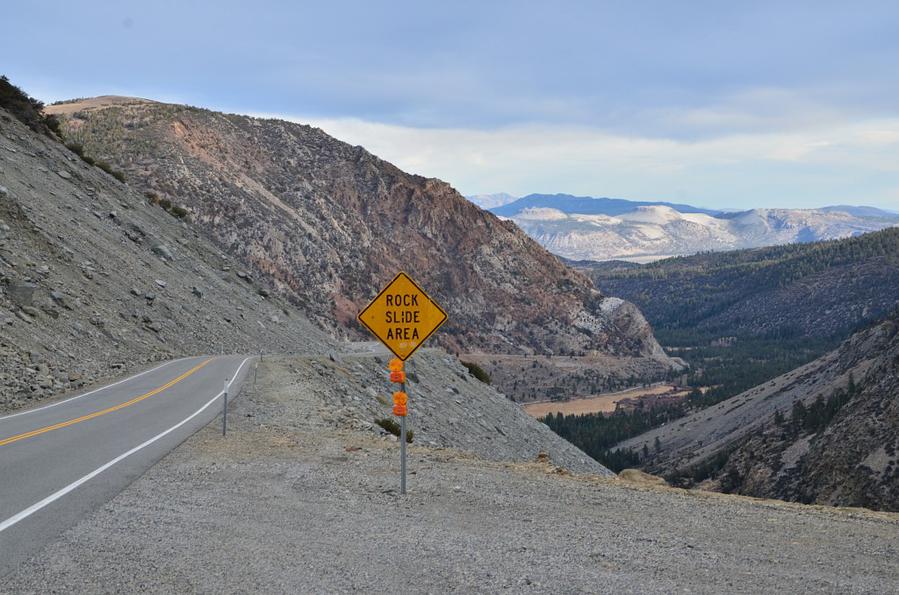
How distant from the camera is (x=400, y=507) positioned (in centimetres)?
965

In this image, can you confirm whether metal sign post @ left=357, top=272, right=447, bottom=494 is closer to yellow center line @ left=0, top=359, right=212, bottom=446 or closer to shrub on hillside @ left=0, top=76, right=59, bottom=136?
yellow center line @ left=0, top=359, right=212, bottom=446

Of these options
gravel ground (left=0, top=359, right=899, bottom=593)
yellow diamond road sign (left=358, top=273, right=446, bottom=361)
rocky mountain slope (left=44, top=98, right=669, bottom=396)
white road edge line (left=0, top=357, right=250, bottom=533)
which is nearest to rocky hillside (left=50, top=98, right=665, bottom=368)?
rocky mountain slope (left=44, top=98, right=669, bottom=396)

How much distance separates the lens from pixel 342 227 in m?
97.8

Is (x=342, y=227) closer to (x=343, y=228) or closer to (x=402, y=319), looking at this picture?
(x=343, y=228)

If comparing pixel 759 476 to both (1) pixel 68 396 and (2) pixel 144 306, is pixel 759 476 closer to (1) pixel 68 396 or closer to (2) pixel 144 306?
(2) pixel 144 306

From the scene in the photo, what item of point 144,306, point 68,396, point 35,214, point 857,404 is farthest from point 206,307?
point 857,404

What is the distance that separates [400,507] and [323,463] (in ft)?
11.5

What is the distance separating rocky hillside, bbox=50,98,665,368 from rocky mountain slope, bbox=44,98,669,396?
0.22m

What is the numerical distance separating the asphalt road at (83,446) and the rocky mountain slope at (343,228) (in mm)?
52798

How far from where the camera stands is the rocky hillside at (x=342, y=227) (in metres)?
78.8

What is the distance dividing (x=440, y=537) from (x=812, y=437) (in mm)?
50809

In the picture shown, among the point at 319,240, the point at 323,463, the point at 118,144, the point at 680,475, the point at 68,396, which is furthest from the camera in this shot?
the point at 319,240

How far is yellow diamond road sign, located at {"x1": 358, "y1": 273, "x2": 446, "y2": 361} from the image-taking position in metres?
10.5

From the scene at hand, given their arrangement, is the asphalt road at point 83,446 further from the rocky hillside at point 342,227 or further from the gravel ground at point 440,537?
the rocky hillside at point 342,227
